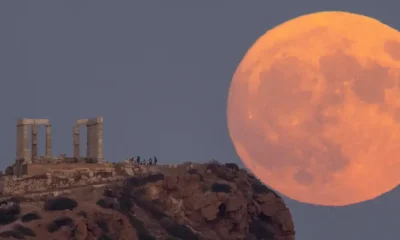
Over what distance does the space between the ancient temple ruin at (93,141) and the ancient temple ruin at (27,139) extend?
287 centimetres

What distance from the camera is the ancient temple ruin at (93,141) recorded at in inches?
5659

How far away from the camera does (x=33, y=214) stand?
4975 inches

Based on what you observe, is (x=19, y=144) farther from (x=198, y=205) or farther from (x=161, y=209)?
(x=198, y=205)

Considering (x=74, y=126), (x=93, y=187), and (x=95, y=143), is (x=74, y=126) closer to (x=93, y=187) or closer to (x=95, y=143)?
(x=95, y=143)

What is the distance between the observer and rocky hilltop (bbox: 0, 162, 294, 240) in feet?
407

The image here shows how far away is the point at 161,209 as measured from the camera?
135000mm

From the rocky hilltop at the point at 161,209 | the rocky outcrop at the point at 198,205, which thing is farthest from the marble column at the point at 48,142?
the rocky outcrop at the point at 198,205

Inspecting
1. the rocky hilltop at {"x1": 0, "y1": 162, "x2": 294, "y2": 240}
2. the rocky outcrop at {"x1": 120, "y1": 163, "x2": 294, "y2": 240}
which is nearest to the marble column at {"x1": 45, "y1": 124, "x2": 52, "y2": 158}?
the rocky hilltop at {"x1": 0, "y1": 162, "x2": 294, "y2": 240}

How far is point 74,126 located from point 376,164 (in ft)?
124

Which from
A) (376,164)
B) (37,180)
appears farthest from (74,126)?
(376,164)

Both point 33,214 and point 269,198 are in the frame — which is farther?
point 269,198

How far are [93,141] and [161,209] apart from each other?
12.5 m

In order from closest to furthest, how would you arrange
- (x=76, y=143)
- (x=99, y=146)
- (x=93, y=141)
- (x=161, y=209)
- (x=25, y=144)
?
1. (x=161, y=209)
2. (x=25, y=144)
3. (x=99, y=146)
4. (x=93, y=141)
5. (x=76, y=143)

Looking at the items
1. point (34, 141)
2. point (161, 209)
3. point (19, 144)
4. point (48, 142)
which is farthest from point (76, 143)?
point (161, 209)
